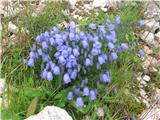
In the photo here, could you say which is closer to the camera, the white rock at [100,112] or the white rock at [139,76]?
the white rock at [100,112]

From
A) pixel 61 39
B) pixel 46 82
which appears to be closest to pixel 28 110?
pixel 46 82

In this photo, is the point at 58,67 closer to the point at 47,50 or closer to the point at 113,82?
the point at 47,50

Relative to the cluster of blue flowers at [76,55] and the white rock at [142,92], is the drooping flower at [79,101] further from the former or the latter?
the white rock at [142,92]

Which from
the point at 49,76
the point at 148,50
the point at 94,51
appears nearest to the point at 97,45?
the point at 94,51

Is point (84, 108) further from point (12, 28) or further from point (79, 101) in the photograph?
point (12, 28)

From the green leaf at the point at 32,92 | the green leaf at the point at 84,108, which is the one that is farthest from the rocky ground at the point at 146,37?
the green leaf at the point at 84,108

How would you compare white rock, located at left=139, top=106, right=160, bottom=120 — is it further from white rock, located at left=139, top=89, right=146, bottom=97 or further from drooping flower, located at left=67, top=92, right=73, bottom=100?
drooping flower, located at left=67, top=92, right=73, bottom=100

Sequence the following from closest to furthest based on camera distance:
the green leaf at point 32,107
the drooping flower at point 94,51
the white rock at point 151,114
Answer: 1. the green leaf at point 32,107
2. the drooping flower at point 94,51
3. the white rock at point 151,114
